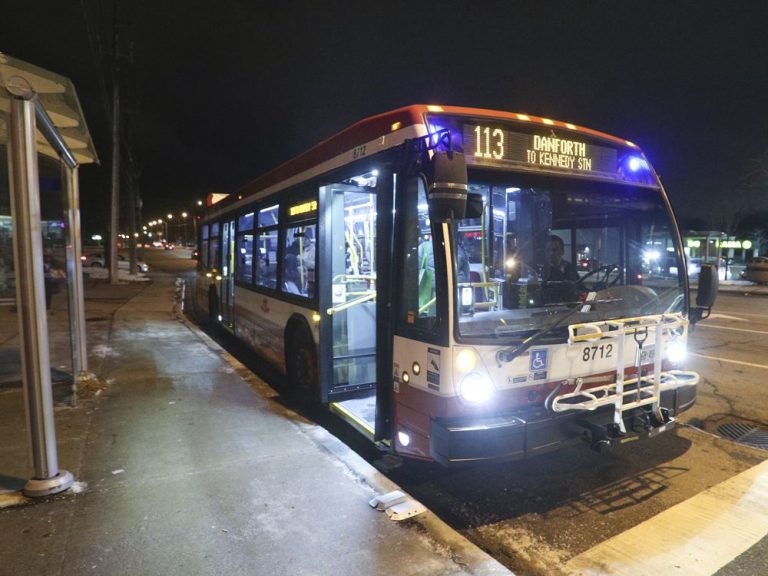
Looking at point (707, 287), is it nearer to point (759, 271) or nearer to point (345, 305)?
point (345, 305)

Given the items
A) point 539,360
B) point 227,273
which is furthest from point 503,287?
point 227,273

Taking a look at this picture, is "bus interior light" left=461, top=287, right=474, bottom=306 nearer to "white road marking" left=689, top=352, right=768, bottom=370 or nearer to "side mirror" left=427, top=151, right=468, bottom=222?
"side mirror" left=427, top=151, right=468, bottom=222

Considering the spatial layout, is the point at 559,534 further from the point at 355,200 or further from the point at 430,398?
the point at 355,200

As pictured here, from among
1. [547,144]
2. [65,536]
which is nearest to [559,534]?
[547,144]

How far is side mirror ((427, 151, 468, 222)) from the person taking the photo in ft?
10.7

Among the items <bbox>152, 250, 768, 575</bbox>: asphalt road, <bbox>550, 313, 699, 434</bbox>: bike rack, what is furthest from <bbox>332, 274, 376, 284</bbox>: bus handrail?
<bbox>550, 313, 699, 434</bbox>: bike rack

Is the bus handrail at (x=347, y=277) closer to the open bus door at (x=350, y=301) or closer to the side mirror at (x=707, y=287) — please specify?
the open bus door at (x=350, y=301)

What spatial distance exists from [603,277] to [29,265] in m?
4.60

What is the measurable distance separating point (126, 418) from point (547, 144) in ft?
15.9

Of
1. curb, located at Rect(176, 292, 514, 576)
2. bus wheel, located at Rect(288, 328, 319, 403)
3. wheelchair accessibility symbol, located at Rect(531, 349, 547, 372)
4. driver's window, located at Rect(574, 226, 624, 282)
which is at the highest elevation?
driver's window, located at Rect(574, 226, 624, 282)

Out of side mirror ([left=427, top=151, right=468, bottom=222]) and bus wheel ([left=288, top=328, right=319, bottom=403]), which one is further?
bus wheel ([left=288, top=328, right=319, bottom=403])

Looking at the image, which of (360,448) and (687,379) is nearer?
(687,379)

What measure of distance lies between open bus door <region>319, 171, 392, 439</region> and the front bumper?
4.10 ft

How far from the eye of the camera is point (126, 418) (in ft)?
17.7
